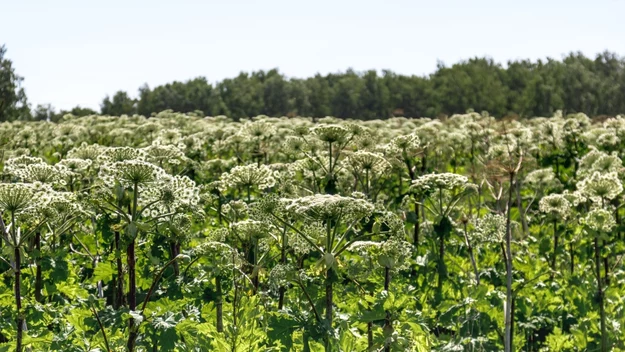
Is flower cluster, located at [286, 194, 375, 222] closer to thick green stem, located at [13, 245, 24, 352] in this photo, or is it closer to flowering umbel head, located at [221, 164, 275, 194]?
flowering umbel head, located at [221, 164, 275, 194]

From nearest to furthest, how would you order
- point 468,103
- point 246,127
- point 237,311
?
point 237,311, point 246,127, point 468,103

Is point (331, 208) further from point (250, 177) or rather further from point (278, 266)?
point (250, 177)

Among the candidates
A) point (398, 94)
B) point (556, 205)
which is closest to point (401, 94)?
point (398, 94)

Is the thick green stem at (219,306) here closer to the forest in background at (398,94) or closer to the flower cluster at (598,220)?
the flower cluster at (598,220)

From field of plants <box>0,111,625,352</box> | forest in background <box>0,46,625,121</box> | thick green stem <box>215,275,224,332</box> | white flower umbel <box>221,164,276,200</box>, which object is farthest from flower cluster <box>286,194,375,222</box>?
forest in background <box>0,46,625,121</box>

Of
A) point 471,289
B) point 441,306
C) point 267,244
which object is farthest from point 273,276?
point 471,289

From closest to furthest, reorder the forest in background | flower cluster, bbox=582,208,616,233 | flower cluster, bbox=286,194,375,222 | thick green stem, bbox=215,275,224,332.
Result: flower cluster, bbox=286,194,375,222
thick green stem, bbox=215,275,224,332
flower cluster, bbox=582,208,616,233
the forest in background

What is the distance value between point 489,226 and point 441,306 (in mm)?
1261

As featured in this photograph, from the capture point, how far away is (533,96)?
91.4 m

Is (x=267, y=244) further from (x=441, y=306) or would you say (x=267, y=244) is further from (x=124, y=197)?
(x=441, y=306)

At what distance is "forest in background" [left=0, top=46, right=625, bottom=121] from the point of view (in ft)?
294

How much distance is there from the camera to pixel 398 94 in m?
93.2

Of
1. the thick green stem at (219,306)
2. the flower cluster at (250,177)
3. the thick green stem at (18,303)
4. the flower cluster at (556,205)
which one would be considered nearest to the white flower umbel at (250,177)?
the flower cluster at (250,177)

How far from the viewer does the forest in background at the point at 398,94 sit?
8962 centimetres
